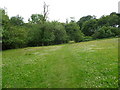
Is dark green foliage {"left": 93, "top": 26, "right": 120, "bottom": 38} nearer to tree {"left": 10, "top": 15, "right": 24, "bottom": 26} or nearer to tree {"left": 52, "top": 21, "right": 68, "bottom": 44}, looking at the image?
tree {"left": 52, "top": 21, "right": 68, "bottom": 44}

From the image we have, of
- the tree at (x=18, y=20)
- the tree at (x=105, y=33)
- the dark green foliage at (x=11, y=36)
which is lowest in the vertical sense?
the dark green foliage at (x=11, y=36)

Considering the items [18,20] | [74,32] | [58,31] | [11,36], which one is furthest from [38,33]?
[18,20]

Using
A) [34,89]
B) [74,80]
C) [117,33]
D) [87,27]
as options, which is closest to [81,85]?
[74,80]

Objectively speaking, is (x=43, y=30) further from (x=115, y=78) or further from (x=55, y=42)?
(x=115, y=78)

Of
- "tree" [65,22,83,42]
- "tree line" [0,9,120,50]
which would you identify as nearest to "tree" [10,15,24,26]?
"tree line" [0,9,120,50]

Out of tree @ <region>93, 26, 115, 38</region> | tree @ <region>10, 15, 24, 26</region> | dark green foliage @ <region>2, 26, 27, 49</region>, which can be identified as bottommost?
dark green foliage @ <region>2, 26, 27, 49</region>

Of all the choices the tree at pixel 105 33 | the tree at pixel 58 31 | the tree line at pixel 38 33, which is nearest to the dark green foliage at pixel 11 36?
the tree line at pixel 38 33

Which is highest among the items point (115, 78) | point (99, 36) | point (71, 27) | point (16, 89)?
point (71, 27)

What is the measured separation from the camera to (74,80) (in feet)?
21.9

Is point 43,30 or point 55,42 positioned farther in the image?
point 55,42

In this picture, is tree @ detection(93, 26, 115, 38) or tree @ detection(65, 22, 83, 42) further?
tree @ detection(93, 26, 115, 38)

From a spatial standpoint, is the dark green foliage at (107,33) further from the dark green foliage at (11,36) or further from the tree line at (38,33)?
the dark green foliage at (11,36)

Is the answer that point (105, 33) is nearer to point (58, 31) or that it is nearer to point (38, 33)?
point (58, 31)

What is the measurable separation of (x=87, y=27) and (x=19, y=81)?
8208 cm
